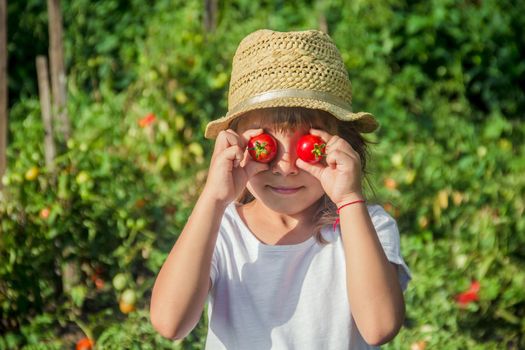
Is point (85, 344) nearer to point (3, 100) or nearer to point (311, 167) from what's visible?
point (3, 100)

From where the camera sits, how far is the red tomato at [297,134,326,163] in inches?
68.6

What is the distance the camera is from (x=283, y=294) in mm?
1862

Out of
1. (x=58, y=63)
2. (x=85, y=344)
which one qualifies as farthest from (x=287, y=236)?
(x=58, y=63)

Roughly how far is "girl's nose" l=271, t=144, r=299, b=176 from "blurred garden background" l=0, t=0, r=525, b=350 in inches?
43.3

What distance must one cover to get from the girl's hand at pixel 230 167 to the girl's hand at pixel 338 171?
11cm

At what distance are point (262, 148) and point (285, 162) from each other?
69 millimetres

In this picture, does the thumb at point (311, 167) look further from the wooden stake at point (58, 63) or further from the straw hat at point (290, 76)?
the wooden stake at point (58, 63)

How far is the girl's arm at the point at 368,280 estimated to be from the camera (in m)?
1.71

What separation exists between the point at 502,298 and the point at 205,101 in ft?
5.81

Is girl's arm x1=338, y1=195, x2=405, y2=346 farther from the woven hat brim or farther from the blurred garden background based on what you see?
the blurred garden background

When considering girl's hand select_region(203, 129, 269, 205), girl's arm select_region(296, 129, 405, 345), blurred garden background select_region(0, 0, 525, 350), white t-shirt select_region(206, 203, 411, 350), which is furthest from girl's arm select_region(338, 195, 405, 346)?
blurred garden background select_region(0, 0, 525, 350)

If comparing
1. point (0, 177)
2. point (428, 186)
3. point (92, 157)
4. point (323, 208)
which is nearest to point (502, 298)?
point (428, 186)

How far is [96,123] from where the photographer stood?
418 centimetres

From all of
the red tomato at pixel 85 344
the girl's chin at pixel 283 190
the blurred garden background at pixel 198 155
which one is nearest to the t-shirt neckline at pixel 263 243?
the girl's chin at pixel 283 190
